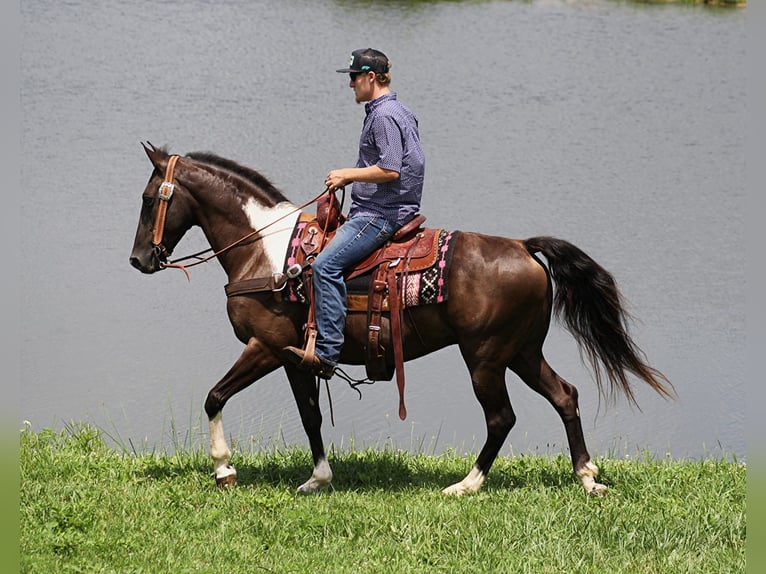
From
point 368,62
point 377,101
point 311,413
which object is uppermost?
point 368,62

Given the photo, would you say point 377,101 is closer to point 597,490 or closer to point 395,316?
point 395,316

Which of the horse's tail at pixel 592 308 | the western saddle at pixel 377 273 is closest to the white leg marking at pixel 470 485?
the western saddle at pixel 377 273

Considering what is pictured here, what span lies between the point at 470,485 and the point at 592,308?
144 centimetres

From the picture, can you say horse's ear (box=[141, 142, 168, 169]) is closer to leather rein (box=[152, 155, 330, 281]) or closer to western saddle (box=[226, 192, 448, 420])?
leather rein (box=[152, 155, 330, 281])

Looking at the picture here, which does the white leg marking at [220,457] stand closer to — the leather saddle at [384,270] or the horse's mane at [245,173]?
the leather saddle at [384,270]

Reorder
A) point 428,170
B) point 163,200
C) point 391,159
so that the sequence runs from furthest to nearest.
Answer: point 428,170
point 163,200
point 391,159

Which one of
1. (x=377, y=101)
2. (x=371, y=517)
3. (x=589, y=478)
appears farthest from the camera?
(x=589, y=478)

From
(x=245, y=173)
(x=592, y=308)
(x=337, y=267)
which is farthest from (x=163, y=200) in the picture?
(x=592, y=308)

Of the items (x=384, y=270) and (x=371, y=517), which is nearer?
(x=371, y=517)

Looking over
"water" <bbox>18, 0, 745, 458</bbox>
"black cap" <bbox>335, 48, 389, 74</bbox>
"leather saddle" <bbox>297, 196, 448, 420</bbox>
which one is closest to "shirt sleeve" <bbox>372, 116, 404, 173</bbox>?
"black cap" <bbox>335, 48, 389, 74</bbox>

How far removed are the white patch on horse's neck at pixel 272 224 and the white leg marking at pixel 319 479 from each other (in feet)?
4.50

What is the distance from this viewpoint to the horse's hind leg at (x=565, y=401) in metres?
7.36

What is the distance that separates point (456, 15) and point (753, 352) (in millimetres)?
23787

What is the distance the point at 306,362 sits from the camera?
7.29m
